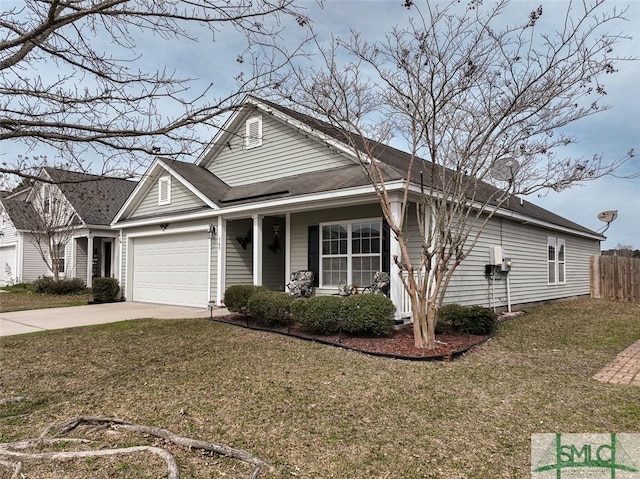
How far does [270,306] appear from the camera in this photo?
8.66 metres

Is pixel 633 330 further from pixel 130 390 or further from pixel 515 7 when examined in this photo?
pixel 130 390

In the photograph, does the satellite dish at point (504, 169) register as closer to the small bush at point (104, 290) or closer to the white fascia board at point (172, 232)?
the white fascia board at point (172, 232)

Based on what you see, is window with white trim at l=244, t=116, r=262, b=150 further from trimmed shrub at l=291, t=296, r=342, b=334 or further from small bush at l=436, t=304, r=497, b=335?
small bush at l=436, t=304, r=497, b=335

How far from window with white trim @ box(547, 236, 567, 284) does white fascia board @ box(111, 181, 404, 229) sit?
9606 millimetres

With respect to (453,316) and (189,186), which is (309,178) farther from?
(453,316)

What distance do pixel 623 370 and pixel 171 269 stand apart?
1146 cm

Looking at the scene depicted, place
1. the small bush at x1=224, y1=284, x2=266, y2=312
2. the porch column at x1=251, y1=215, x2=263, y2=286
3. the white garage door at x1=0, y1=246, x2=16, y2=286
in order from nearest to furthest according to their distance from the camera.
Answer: the small bush at x1=224, y1=284, x2=266, y2=312
the porch column at x1=251, y1=215, x2=263, y2=286
the white garage door at x1=0, y1=246, x2=16, y2=286

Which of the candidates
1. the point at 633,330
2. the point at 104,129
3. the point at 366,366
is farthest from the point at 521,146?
the point at 104,129

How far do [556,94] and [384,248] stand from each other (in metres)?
4.44

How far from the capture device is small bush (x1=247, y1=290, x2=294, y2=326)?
8586mm

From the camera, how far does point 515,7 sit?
6574mm

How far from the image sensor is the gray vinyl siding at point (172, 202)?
12789 mm

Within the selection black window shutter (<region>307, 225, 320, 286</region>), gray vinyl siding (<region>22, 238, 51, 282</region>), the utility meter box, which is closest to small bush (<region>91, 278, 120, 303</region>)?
black window shutter (<region>307, 225, 320, 286</region>)

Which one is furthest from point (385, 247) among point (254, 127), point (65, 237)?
point (65, 237)
